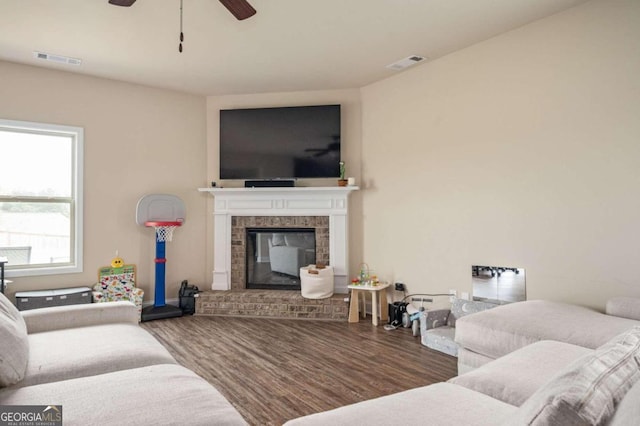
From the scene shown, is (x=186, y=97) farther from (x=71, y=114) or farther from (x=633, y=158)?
(x=633, y=158)

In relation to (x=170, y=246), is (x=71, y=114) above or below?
above

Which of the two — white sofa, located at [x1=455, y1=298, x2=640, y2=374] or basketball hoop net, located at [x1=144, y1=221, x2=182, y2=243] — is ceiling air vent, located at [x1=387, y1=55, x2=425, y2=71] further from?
basketball hoop net, located at [x1=144, y1=221, x2=182, y2=243]

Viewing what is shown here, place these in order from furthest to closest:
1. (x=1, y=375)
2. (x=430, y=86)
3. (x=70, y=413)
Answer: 1. (x=430, y=86)
2. (x=1, y=375)
3. (x=70, y=413)

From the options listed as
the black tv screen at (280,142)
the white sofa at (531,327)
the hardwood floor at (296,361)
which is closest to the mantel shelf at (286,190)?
the black tv screen at (280,142)

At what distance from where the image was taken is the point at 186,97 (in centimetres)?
560

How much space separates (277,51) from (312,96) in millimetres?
1331

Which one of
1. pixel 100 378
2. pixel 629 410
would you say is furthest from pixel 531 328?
pixel 100 378

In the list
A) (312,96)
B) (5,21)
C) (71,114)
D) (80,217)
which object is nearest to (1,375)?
(5,21)

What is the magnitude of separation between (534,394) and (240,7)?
8.69ft

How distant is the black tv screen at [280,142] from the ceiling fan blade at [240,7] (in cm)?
259

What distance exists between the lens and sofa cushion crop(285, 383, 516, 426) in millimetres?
1360

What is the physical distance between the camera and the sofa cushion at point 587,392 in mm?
842

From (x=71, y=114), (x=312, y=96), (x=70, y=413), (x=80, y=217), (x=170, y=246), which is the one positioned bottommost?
(x=70, y=413)

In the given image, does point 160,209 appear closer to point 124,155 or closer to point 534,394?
point 124,155
